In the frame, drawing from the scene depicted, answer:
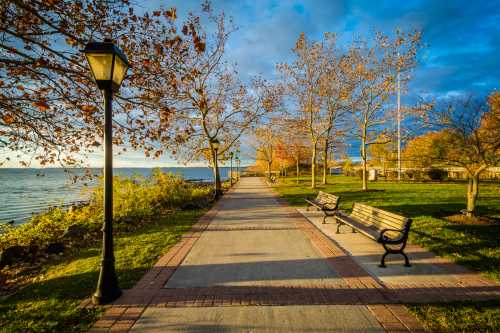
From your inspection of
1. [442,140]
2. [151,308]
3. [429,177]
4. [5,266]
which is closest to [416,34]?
[442,140]

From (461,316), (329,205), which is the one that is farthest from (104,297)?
(329,205)

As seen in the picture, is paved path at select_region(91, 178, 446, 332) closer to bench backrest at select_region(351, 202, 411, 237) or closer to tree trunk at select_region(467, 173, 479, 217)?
bench backrest at select_region(351, 202, 411, 237)

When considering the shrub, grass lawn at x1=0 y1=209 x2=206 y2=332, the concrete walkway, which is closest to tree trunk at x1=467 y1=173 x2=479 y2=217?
the concrete walkway

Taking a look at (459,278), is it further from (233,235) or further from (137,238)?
(137,238)

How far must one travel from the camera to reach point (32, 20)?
227 inches

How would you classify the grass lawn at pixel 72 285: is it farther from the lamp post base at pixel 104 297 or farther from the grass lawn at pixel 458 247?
the grass lawn at pixel 458 247

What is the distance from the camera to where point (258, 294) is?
4.11m

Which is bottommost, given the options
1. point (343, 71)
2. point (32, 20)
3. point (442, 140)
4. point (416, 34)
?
point (442, 140)

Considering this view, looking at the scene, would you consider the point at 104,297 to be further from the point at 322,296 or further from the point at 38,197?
the point at 38,197

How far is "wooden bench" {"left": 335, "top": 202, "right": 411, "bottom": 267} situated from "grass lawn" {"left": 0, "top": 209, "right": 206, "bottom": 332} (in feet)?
14.9

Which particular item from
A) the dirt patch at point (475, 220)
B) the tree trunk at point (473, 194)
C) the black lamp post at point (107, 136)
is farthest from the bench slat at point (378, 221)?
the black lamp post at point (107, 136)

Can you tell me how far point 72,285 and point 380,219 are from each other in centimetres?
627

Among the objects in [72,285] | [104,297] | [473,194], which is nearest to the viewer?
[104,297]

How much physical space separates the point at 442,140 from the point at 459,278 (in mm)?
5725
